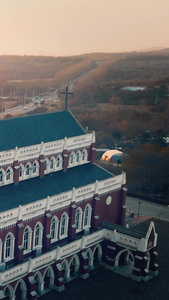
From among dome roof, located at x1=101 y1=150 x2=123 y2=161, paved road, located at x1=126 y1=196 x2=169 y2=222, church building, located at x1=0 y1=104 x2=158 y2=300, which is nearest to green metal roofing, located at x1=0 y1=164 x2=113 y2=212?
church building, located at x1=0 y1=104 x2=158 y2=300

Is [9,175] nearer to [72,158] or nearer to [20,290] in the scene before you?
[72,158]

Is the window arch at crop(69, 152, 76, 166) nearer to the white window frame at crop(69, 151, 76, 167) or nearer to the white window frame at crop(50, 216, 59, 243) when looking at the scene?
the white window frame at crop(69, 151, 76, 167)

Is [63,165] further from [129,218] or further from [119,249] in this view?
[129,218]

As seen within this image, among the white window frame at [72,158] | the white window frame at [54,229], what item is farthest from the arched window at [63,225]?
the white window frame at [72,158]

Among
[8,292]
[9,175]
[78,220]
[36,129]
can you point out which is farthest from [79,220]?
[8,292]

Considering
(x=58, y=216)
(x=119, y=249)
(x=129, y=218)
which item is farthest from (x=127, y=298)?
(x=129, y=218)

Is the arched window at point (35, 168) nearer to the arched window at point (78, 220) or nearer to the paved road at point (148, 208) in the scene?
the arched window at point (78, 220)
